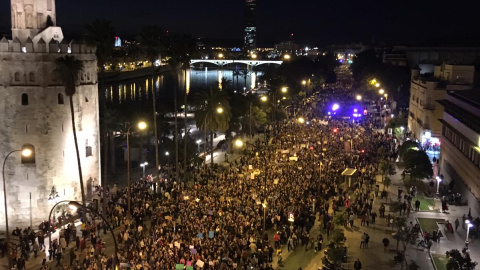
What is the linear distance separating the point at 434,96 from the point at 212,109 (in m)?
24.1

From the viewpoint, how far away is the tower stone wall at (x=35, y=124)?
32.9 metres

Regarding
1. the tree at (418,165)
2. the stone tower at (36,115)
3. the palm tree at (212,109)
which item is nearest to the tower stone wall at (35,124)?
the stone tower at (36,115)

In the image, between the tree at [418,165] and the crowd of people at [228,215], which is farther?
the tree at [418,165]

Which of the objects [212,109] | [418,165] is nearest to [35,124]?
[212,109]

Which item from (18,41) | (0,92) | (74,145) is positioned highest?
(18,41)

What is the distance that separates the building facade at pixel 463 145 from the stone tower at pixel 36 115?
25965 millimetres

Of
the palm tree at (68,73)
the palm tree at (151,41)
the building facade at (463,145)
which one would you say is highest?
the palm tree at (151,41)

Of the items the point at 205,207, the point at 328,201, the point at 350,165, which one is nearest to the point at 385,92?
the point at 350,165

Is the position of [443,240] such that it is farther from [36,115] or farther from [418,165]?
[36,115]

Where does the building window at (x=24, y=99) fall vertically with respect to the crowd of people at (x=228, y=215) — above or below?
above

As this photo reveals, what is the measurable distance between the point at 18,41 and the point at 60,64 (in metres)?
2.85

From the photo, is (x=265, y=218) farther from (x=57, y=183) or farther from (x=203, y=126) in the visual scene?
(x=203, y=126)

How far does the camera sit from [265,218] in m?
31.4

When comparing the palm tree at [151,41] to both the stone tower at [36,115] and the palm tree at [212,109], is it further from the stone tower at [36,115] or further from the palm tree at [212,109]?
the palm tree at [212,109]
